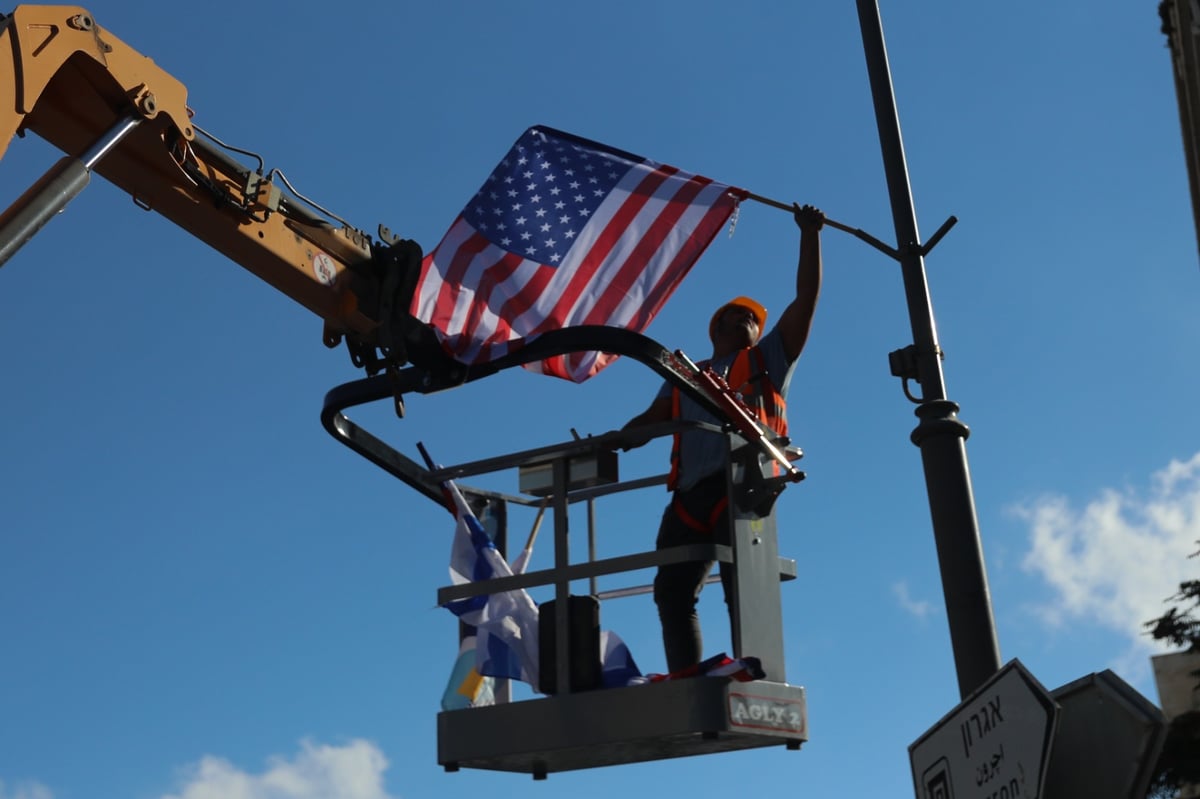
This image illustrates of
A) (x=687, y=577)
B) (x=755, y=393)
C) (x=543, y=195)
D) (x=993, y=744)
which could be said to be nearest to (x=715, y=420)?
(x=755, y=393)

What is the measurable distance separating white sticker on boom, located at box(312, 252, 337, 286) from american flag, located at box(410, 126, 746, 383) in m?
0.47

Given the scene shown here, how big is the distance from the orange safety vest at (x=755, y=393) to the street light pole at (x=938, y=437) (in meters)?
0.72

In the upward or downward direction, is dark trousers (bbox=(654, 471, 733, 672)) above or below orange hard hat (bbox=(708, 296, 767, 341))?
below

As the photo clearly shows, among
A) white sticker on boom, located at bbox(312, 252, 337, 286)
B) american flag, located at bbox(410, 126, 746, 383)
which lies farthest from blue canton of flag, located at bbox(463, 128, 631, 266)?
white sticker on boom, located at bbox(312, 252, 337, 286)

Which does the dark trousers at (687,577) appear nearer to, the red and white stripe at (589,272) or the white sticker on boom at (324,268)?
the red and white stripe at (589,272)

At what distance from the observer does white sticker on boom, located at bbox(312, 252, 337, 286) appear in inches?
305

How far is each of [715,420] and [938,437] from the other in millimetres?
1100

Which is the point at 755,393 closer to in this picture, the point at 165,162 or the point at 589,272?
the point at 589,272

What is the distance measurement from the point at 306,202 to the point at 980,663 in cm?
414

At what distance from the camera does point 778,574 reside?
22.1 ft

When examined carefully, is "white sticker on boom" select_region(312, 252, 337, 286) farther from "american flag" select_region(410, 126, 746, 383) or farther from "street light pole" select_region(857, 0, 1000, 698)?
"street light pole" select_region(857, 0, 1000, 698)

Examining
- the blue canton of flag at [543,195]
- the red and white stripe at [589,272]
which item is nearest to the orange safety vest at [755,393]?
the red and white stripe at [589,272]

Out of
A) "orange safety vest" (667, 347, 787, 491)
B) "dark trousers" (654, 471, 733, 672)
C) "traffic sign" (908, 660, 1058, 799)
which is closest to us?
"traffic sign" (908, 660, 1058, 799)

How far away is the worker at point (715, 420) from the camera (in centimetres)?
702
